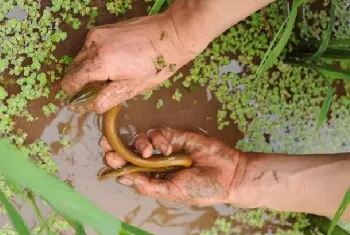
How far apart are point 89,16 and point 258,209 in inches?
37.8

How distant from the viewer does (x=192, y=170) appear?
1868mm

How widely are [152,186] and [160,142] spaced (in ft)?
0.49

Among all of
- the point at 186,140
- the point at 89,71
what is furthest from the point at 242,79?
the point at 89,71

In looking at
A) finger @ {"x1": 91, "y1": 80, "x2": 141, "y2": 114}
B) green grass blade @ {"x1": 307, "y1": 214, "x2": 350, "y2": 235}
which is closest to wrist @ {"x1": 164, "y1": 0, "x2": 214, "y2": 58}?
finger @ {"x1": 91, "y1": 80, "x2": 141, "y2": 114}

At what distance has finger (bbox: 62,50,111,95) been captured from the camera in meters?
1.55

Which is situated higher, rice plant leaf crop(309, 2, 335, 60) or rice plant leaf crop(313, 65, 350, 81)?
rice plant leaf crop(309, 2, 335, 60)

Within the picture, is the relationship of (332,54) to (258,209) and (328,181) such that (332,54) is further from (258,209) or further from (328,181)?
(258,209)

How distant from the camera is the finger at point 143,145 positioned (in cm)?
180

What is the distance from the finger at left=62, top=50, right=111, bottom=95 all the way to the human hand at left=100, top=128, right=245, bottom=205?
0.30 metres

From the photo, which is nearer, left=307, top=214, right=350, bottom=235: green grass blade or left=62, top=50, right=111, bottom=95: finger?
left=62, top=50, right=111, bottom=95: finger

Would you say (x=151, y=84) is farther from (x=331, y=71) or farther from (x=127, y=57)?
(x=331, y=71)

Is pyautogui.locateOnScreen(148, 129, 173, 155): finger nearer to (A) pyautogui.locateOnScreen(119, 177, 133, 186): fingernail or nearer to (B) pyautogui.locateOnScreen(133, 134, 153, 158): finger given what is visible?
(B) pyautogui.locateOnScreen(133, 134, 153, 158): finger

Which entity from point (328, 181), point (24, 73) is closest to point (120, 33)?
point (24, 73)

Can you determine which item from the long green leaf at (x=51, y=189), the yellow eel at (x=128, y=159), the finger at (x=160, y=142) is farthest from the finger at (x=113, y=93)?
the long green leaf at (x=51, y=189)
